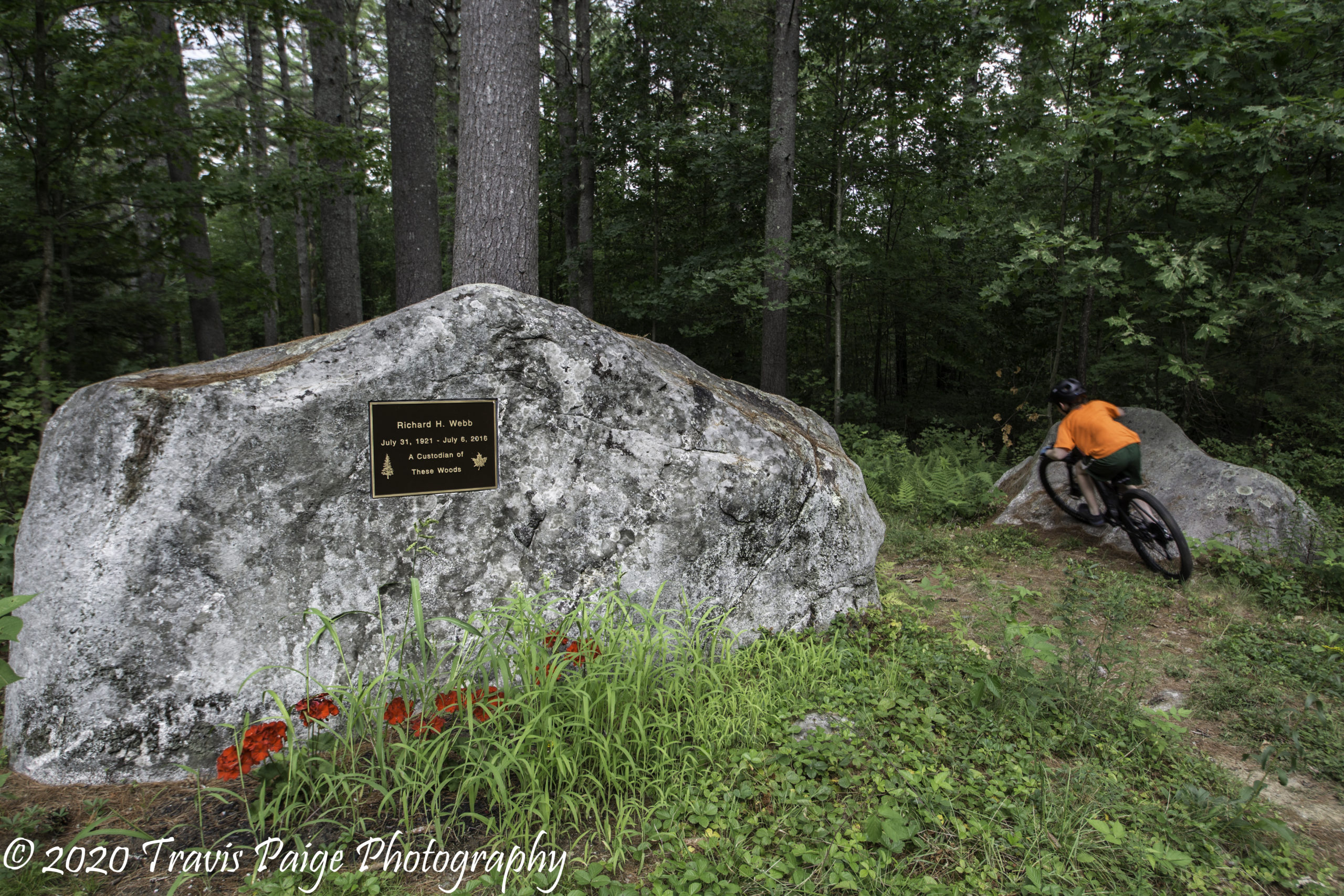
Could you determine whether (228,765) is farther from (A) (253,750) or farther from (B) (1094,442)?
(B) (1094,442)

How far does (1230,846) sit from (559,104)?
44.5ft

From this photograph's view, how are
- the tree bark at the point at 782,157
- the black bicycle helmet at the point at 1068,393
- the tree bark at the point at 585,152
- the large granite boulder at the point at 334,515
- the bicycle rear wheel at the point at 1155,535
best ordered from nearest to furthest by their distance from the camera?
the large granite boulder at the point at 334,515 → the bicycle rear wheel at the point at 1155,535 → the black bicycle helmet at the point at 1068,393 → the tree bark at the point at 782,157 → the tree bark at the point at 585,152

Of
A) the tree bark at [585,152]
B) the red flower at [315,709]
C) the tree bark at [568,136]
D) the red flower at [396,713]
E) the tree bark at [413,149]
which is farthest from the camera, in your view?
the tree bark at [568,136]

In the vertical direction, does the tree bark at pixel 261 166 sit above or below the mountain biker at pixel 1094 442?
above

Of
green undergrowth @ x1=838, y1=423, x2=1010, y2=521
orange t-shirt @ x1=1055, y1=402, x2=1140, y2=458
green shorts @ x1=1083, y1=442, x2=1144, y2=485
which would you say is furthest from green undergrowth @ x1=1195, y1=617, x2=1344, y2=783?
green undergrowth @ x1=838, y1=423, x2=1010, y2=521

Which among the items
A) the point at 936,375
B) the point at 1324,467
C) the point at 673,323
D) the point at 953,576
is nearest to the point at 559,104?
the point at 673,323

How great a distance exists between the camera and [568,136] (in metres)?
12.2

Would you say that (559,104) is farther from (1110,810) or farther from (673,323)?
(1110,810)

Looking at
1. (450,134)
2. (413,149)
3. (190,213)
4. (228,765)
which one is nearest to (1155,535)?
(228,765)

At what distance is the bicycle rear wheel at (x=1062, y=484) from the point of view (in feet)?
20.4

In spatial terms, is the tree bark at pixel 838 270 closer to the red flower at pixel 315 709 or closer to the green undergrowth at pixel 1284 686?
the green undergrowth at pixel 1284 686

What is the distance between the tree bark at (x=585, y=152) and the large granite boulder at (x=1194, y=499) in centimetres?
816

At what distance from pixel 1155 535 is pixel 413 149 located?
850 centimetres

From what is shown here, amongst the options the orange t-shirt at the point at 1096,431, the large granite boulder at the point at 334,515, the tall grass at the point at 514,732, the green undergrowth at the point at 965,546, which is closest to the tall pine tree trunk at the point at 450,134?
the green undergrowth at the point at 965,546
